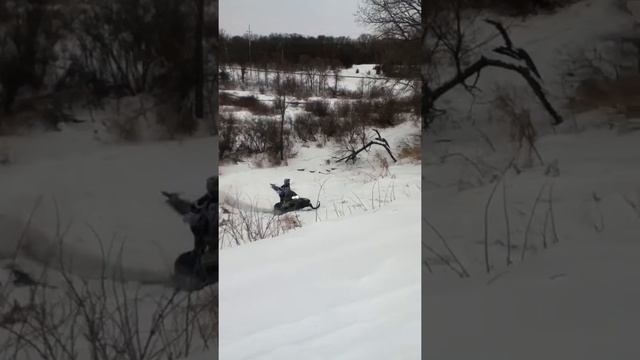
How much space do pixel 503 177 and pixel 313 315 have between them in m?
1.00

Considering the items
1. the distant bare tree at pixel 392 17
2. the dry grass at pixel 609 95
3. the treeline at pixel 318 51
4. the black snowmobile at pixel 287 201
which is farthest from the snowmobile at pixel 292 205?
the dry grass at pixel 609 95

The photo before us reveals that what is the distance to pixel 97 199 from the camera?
1.74 m

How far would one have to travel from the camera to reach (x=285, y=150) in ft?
9.90

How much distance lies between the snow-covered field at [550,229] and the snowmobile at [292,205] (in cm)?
103

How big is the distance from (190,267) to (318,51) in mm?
1437

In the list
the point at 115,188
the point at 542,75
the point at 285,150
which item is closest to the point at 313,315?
the point at 285,150

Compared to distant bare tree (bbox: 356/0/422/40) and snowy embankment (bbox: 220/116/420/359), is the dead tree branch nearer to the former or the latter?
distant bare tree (bbox: 356/0/422/40)

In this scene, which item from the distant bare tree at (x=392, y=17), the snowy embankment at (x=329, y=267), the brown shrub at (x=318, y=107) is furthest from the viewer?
the brown shrub at (x=318, y=107)

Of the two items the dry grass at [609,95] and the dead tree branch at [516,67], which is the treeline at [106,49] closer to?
the dead tree branch at [516,67]

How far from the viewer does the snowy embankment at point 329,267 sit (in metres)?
2.43

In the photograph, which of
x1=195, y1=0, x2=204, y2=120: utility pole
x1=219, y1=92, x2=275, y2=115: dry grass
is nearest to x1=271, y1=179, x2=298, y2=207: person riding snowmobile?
x1=219, y1=92, x2=275, y2=115: dry grass

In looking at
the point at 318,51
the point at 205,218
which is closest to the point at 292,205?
the point at 318,51

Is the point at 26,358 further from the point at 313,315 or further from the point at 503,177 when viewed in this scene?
A: the point at 503,177

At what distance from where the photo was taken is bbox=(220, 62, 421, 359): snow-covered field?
2438 mm
